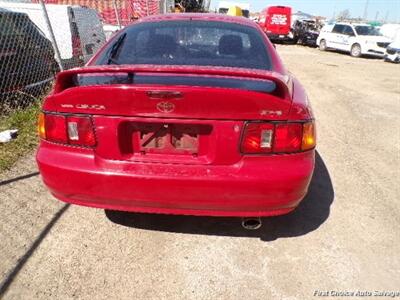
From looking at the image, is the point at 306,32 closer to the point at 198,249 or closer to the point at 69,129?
the point at 198,249

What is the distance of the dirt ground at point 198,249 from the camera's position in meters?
2.65

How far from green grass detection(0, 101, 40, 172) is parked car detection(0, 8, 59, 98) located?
1.34 feet

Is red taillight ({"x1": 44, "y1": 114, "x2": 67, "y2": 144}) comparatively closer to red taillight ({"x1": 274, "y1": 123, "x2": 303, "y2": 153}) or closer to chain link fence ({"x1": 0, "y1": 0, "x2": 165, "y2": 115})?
red taillight ({"x1": 274, "y1": 123, "x2": 303, "y2": 153})

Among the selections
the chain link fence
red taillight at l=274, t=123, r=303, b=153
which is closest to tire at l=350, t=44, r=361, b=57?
the chain link fence

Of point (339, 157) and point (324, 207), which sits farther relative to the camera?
point (339, 157)

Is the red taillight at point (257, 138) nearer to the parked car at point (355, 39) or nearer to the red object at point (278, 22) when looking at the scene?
the parked car at point (355, 39)

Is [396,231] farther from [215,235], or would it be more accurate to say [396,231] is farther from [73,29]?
[73,29]

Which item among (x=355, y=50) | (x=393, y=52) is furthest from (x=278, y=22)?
(x=393, y=52)

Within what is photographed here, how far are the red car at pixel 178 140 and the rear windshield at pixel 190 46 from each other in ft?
2.13

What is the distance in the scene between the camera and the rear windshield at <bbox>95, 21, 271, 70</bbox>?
331 cm

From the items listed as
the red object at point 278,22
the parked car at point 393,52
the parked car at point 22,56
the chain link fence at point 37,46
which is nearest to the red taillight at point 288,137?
the chain link fence at point 37,46

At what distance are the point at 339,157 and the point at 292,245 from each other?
7.55ft

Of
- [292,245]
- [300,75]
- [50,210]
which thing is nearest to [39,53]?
[50,210]

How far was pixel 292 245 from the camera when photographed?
10.3ft
